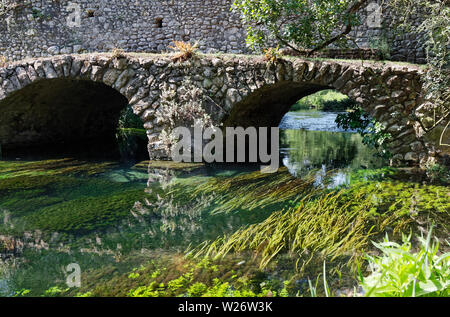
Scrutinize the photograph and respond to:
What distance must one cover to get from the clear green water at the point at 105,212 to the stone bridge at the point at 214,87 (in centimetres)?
132

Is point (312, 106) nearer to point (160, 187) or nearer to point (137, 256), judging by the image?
point (160, 187)

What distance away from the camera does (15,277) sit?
9.83 feet

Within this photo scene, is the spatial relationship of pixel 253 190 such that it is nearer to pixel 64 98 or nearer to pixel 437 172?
pixel 437 172

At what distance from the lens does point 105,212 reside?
15.3 feet

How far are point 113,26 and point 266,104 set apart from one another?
7268 mm

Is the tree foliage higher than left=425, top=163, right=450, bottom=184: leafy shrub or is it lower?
higher

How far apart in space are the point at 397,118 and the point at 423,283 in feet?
17.4

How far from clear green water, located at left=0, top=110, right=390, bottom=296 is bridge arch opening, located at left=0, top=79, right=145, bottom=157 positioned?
5.19 ft

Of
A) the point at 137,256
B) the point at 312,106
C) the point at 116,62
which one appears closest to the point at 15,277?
the point at 137,256

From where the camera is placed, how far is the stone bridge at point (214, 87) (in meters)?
6.50

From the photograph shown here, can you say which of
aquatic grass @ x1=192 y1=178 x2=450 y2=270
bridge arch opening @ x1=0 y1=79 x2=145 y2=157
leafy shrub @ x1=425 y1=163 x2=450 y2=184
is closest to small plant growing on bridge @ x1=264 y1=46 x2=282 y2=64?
aquatic grass @ x1=192 y1=178 x2=450 y2=270

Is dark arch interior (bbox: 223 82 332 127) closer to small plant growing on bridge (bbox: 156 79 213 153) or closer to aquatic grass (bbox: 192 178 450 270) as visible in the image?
small plant growing on bridge (bbox: 156 79 213 153)

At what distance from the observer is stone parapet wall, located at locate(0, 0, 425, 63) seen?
1192cm

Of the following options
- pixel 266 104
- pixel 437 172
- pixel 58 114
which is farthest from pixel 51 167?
pixel 437 172
